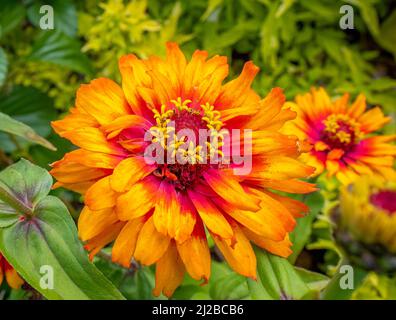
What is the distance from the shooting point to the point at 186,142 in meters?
0.65

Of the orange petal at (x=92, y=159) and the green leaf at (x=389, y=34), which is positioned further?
the green leaf at (x=389, y=34)

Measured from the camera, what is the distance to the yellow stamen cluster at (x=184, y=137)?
25.2 inches

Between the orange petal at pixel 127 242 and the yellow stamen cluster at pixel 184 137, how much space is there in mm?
91

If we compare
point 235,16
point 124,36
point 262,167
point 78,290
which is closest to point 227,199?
point 262,167

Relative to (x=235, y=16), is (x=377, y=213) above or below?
below

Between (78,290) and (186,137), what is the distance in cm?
21

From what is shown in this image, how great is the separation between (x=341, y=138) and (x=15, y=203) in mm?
552

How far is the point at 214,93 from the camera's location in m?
0.68

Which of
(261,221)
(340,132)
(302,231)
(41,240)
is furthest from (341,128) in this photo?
(41,240)

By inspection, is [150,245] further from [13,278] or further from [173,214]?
[13,278]

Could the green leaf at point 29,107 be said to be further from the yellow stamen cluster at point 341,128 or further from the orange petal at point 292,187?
the orange petal at point 292,187

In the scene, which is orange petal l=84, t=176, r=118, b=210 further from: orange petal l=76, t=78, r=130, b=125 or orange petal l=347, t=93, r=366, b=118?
orange petal l=347, t=93, r=366, b=118

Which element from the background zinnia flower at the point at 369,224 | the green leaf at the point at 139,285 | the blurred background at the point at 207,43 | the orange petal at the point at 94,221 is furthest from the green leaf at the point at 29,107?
the background zinnia flower at the point at 369,224
